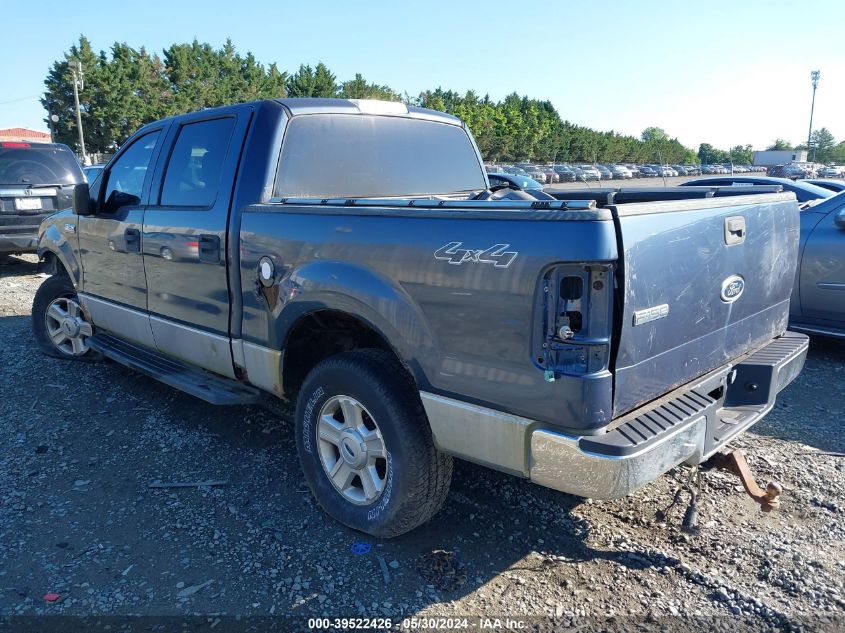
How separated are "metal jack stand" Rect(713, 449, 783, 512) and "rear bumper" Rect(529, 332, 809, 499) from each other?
12.1 inches

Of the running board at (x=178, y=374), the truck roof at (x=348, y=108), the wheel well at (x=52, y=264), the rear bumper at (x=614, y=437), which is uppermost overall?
the truck roof at (x=348, y=108)

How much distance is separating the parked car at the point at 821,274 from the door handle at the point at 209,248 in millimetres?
4990

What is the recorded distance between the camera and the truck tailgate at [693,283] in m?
2.34

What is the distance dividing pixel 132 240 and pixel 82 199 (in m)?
0.61

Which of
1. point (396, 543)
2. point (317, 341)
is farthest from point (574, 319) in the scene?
point (317, 341)

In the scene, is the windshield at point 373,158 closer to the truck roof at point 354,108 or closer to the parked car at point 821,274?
the truck roof at point 354,108

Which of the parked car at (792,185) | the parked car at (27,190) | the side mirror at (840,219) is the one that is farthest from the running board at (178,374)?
the parked car at (792,185)

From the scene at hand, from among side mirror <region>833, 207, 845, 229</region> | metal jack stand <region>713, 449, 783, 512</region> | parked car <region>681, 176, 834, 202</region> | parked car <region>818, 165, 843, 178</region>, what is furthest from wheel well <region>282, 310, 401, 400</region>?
parked car <region>818, 165, 843, 178</region>

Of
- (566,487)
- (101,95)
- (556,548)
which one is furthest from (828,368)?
(101,95)

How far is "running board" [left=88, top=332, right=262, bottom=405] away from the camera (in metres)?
3.86

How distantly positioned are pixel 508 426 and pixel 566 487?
0.30 m

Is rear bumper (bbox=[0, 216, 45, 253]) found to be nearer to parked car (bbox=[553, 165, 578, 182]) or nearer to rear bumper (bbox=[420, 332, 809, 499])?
rear bumper (bbox=[420, 332, 809, 499])

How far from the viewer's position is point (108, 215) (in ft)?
15.6

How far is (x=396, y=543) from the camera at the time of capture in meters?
3.15
